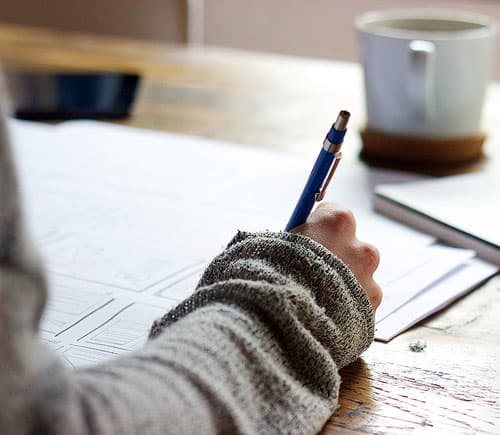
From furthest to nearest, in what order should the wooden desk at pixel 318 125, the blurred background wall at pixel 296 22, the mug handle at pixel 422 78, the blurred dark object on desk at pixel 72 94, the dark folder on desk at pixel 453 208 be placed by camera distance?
the blurred background wall at pixel 296 22, the blurred dark object on desk at pixel 72 94, the mug handle at pixel 422 78, the dark folder on desk at pixel 453 208, the wooden desk at pixel 318 125

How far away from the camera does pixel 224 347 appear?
1.30 ft

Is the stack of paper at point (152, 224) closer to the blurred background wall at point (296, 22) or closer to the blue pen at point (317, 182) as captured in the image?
the blue pen at point (317, 182)

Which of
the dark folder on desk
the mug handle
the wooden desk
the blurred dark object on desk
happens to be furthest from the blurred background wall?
the dark folder on desk

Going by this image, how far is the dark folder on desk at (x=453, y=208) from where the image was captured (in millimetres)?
677

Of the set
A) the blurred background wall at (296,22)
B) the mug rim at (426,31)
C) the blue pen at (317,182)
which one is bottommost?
the blurred background wall at (296,22)

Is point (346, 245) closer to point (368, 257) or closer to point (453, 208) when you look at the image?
point (368, 257)

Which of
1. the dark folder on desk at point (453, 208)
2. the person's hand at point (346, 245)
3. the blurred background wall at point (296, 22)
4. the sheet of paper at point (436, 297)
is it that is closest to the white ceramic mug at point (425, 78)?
the dark folder on desk at point (453, 208)

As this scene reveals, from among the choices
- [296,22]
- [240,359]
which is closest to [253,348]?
[240,359]

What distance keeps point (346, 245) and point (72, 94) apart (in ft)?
2.24

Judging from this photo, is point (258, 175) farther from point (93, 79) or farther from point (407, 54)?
point (93, 79)

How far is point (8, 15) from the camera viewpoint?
5.98 feet

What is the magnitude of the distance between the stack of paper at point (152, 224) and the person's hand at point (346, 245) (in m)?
0.04

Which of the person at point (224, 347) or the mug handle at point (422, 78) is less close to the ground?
the person at point (224, 347)

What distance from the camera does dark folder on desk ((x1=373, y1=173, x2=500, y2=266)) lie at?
0.68 m
